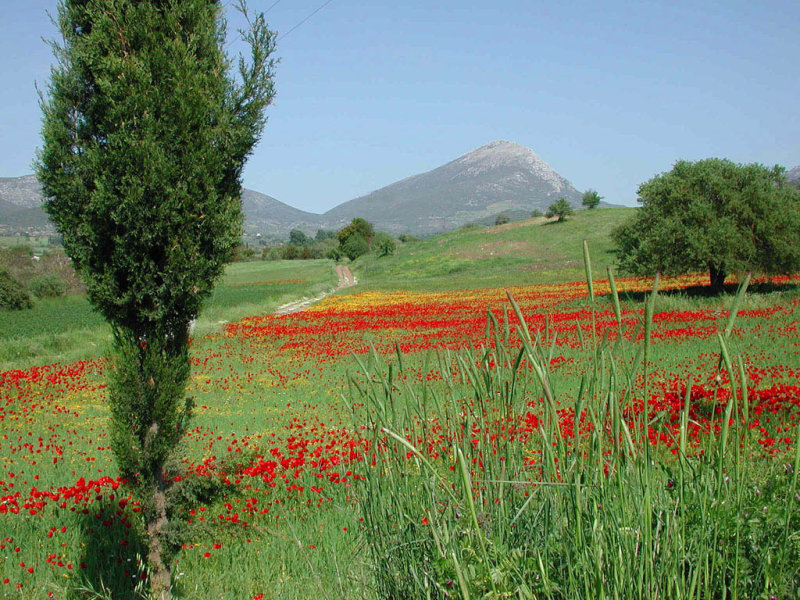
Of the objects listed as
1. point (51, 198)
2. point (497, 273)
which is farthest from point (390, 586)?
point (497, 273)

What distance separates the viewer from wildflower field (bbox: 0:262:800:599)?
1.91 metres

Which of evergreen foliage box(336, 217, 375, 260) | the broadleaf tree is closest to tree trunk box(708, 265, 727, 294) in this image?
the broadleaf tree

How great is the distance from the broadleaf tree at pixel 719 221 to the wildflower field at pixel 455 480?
9.60 meters

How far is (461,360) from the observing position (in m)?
2.39

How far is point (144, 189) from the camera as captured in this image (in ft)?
14.7

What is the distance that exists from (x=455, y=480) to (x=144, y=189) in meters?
3.11

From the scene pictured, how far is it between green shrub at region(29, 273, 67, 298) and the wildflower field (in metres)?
45.2

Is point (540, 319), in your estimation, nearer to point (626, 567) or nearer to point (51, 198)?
point (51, 198)

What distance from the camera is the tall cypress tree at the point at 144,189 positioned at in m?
4.50

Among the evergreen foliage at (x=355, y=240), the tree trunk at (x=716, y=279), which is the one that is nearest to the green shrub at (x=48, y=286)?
the tree trunk at (x=716, y=279)

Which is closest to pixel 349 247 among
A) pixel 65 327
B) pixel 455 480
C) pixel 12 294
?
pixel 12 294

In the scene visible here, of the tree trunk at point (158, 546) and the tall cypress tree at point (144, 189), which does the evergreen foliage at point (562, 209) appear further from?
the tree trunk at point (158, 546)

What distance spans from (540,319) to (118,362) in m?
15.4

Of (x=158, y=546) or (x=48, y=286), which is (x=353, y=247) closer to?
(x=48, y=286)
